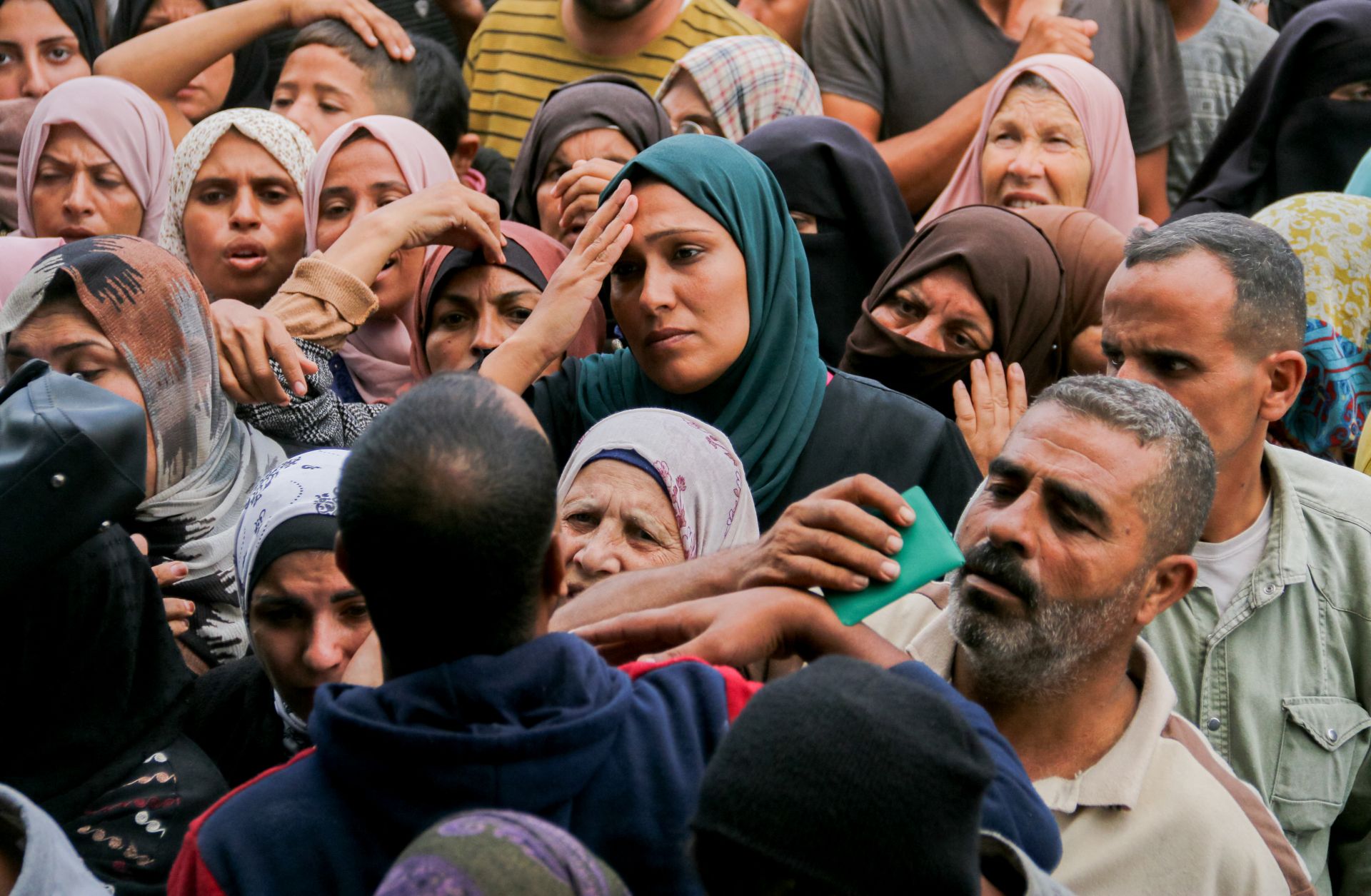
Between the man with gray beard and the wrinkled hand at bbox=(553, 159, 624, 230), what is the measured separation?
162 centimetres

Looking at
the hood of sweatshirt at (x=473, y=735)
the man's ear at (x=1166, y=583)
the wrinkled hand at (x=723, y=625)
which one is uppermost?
the hood of sweatshirt at (x=473, y=735)

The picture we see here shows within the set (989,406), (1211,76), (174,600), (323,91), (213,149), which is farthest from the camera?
(1211,76)

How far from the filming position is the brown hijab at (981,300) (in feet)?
11.5

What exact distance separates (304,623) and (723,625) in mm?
989

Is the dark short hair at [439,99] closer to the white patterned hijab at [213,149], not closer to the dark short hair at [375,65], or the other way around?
the dark short hair at [375,65]

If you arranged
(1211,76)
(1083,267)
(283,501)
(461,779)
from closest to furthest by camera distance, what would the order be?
(461,779)
(283,501)
(1083,267)
(1211,76)

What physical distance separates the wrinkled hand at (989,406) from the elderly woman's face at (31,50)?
3279mm

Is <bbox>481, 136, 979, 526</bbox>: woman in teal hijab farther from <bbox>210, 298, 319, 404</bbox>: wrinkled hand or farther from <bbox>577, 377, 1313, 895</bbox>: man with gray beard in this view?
<bbox>577, 377, 1313, 895</bbox>: man with gray beard

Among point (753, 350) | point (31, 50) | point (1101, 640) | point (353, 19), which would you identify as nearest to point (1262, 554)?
point (1101, 640)

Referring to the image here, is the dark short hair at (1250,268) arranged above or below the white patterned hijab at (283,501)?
above

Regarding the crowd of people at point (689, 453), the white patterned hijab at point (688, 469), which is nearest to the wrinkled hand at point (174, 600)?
the crowd of people at point (689, 453)

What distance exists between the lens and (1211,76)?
5137 mm

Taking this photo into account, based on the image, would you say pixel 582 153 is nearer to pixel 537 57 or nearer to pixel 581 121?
pixel 581 121

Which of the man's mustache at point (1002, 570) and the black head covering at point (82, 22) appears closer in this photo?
the man's mustache at point (1002, 570)
